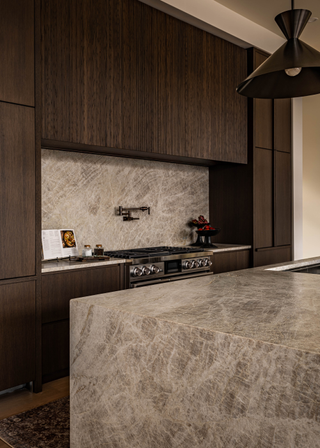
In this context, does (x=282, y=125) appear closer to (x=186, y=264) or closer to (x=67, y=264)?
(x=186, y=264)

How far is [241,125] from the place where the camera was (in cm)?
478

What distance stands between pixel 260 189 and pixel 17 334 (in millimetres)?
3261

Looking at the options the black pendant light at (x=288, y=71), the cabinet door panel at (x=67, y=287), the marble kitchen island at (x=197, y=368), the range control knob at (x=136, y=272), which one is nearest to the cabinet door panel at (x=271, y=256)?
the range control knob at (x=136, y=272)

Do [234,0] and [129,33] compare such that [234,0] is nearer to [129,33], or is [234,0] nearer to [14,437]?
[129,33]

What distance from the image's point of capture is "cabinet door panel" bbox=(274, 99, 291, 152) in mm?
5223

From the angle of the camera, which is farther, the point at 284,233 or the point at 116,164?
the point at 284,233

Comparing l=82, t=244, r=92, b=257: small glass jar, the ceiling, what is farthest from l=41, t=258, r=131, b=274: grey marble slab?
the ceiling

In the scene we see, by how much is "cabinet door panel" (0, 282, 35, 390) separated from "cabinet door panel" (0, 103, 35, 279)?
122mm

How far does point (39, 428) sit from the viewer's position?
7.65 ft

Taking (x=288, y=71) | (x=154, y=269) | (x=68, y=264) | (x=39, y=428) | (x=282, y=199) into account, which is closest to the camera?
(x=288, y=71)

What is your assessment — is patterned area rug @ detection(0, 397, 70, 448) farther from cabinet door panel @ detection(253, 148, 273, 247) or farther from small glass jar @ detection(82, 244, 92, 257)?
cabinet door panel @ detection(253, 148, 273, 247)

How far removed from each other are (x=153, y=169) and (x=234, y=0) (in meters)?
1.87

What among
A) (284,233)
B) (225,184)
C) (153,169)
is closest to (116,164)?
(153,169)

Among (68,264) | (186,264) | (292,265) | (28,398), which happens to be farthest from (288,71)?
(28,398)
